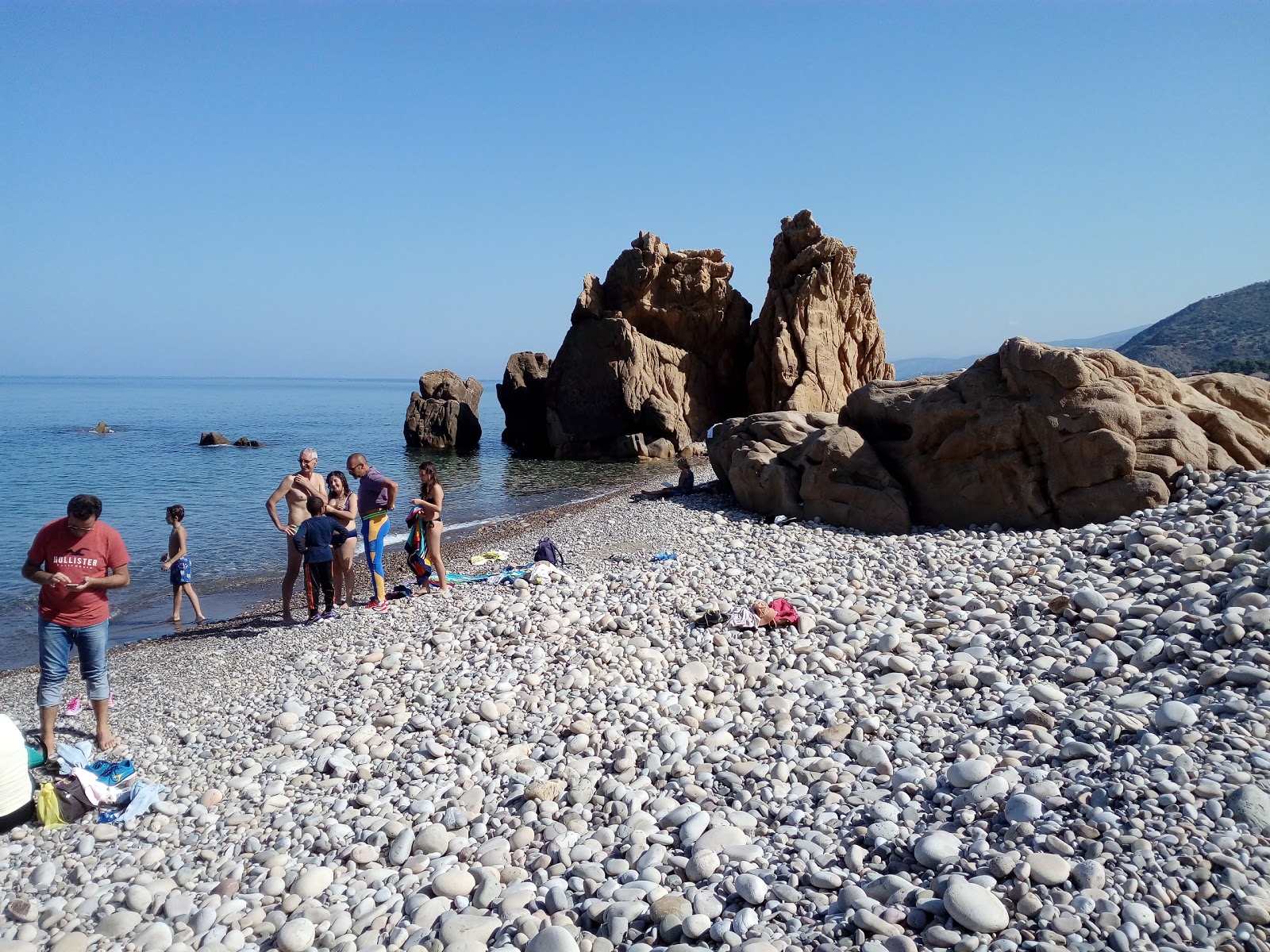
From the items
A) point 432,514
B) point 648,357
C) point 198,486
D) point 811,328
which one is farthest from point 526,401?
point 432,514

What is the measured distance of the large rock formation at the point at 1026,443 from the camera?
1097cm

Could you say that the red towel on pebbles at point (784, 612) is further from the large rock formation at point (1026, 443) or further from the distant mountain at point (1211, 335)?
the distant mountain at point (1211, 335)

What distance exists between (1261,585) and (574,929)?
614cm

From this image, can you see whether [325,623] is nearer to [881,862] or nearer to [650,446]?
[881,862]

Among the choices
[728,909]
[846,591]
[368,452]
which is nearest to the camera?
[728,909]

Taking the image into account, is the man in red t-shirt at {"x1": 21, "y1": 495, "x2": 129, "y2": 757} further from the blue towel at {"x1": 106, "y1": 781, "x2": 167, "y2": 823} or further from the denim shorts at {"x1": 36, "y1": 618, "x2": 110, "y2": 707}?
the blue towel at {"x1": 106, "y1": 781, "x2": 167, "y2": 823}

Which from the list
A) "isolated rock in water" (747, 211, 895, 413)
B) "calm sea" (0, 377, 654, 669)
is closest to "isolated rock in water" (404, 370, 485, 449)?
"calm sea" (0, 377, 654, 669)

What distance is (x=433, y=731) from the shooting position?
643cm

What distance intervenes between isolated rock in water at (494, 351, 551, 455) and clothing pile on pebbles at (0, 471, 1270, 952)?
34316 millimetres

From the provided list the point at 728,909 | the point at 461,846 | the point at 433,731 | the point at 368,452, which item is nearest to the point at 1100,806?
the point at 728,909

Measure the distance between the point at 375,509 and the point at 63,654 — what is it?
3.95 m

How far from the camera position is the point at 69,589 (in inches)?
245

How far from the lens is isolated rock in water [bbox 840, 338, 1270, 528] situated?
1090 cm

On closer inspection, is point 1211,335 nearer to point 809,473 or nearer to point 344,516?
point 809,473
